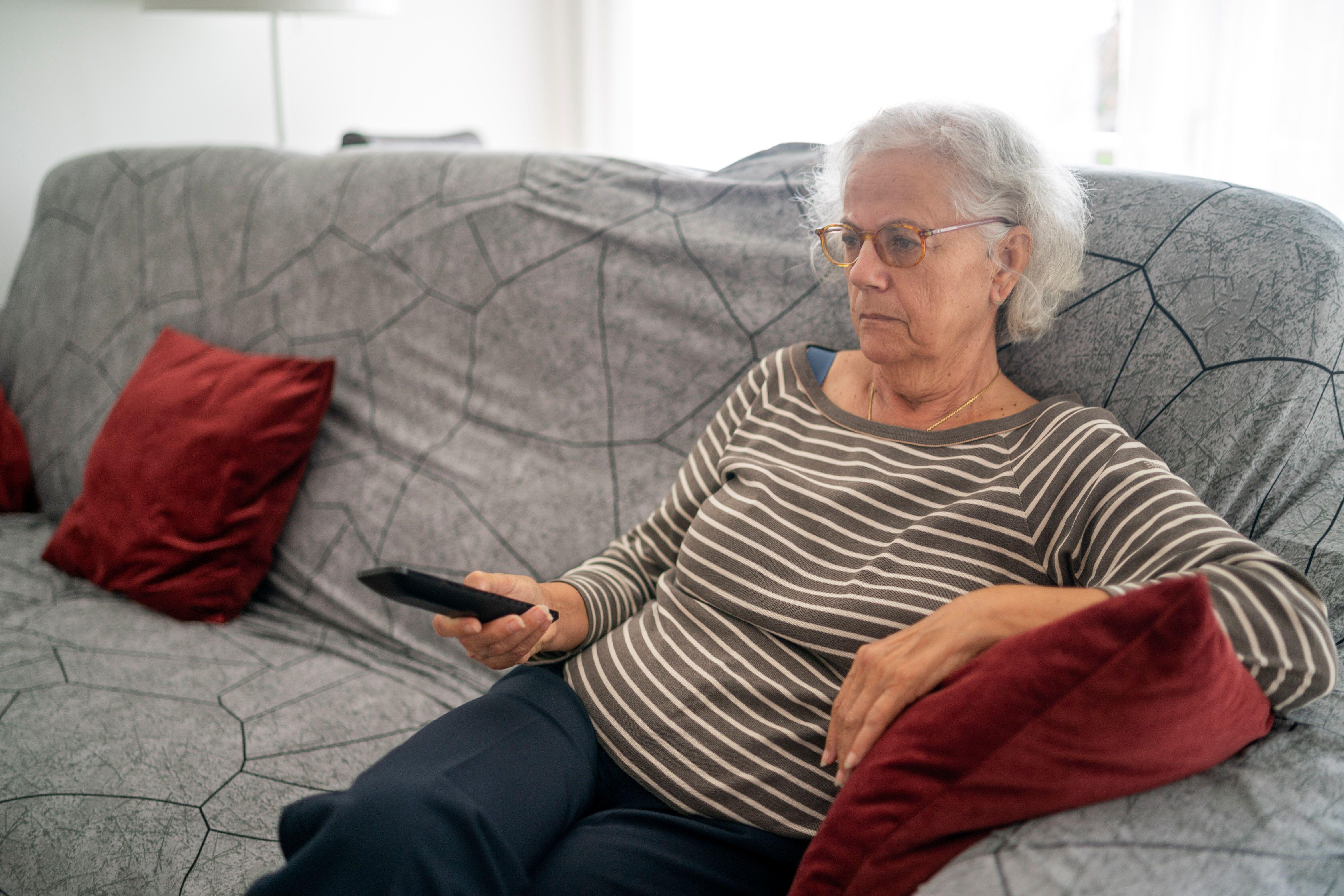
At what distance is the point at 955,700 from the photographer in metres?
0.66

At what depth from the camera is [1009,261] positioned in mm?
1021

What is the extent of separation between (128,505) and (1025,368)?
59.8 inches

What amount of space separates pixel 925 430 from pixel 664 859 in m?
0.55

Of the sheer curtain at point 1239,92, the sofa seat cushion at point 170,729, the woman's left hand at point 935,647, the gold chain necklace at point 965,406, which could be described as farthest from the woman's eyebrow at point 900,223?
the sheer curtain at point 1239,92

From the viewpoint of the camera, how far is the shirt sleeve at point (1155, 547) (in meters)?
0.68

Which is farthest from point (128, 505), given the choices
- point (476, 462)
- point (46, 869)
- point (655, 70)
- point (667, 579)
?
point (655, 70)

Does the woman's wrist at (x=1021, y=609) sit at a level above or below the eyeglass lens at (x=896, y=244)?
below

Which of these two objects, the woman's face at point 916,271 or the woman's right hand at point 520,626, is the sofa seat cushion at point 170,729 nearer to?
the woman's right hand at point 520,626

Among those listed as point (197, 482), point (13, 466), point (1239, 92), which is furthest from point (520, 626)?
point (1239, 92)

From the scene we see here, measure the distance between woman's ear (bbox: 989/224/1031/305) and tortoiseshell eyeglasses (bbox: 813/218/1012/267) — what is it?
20 mm

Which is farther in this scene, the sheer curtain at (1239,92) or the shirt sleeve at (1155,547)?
the sheer curtain at (1239,92)

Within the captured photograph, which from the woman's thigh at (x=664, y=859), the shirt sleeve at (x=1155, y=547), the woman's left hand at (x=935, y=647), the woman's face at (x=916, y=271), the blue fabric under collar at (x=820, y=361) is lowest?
the woman's thigh at (x=664, y=859)

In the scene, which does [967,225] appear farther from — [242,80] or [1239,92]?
[242,80]

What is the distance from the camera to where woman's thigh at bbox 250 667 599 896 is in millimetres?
717
